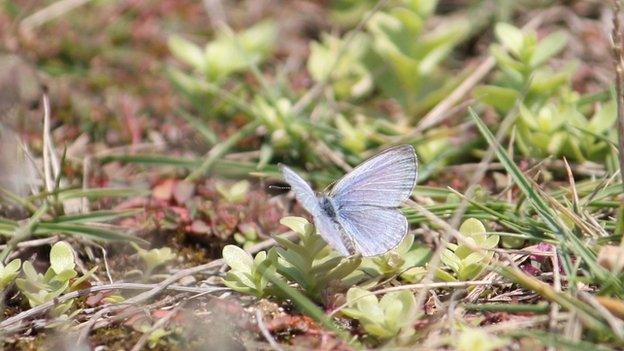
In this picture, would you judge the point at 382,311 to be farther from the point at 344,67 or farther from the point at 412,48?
the point at 344,67

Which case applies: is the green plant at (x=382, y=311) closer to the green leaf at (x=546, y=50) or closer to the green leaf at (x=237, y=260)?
the green leaf at (x=237, y=260)

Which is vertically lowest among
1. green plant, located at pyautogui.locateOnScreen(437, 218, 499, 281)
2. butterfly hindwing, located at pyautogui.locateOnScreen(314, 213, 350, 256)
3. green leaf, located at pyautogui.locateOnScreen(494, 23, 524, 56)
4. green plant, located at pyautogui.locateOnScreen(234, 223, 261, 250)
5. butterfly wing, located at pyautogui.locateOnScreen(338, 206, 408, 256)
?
green plant, located at pyautogui.locateOnScreen(234, 223, 261, 250)

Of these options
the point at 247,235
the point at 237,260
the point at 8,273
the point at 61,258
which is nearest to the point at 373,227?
the point at 237,260

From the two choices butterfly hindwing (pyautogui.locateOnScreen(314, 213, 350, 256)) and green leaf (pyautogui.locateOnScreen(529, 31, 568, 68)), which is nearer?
butterfly hindwing (pyautogui.locateOnScreen(314, 213, 350, 256))

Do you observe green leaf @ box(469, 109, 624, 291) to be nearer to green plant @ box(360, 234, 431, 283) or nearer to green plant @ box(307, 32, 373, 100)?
green plant @ box(360, 234, 431, 283)

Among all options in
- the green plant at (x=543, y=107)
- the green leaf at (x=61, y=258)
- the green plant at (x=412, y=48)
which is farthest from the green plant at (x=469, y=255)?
the green plant at (x=412, y=48)

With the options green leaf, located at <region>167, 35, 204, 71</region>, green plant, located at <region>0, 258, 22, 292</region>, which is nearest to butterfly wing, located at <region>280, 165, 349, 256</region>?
green plant, located at <region>0, 258, 22, 292</region>
